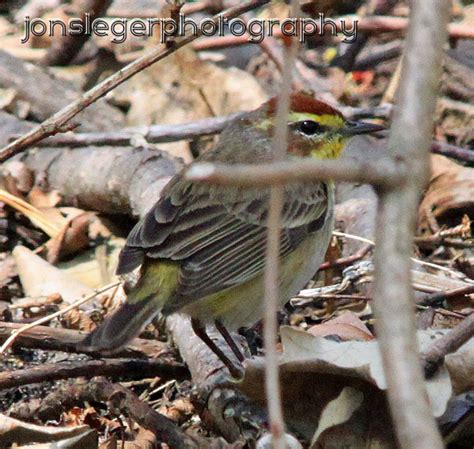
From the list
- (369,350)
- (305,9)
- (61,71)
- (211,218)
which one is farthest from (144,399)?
(61,71)

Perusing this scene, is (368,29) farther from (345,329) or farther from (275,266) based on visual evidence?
(275,266)

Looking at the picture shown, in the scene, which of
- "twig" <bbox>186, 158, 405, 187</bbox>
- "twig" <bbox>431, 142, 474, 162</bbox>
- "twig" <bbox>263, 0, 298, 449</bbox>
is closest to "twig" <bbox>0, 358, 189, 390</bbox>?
"twig" <bbox>263, 0, 298, 449</bbox>

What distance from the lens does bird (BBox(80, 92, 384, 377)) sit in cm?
454

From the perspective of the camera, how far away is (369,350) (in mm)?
3936

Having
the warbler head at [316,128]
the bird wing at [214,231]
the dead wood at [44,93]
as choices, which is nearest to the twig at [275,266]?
the bird wing at [214,231]

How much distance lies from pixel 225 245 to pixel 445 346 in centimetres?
143

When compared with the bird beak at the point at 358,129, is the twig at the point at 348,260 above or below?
below

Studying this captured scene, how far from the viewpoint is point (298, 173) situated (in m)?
1.97

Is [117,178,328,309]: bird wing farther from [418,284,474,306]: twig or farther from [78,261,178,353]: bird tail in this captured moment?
[418,284,474,306]: twig

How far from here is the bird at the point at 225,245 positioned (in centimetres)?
454

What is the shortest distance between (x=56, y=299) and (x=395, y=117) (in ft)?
12.5

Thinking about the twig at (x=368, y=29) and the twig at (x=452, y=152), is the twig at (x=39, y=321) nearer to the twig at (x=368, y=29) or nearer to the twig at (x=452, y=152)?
the twig at (x=452, y=152)

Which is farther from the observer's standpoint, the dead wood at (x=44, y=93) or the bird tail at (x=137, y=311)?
the dead wood at (x=44, y=93)

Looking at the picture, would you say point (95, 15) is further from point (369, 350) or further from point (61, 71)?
point (369, 350)
